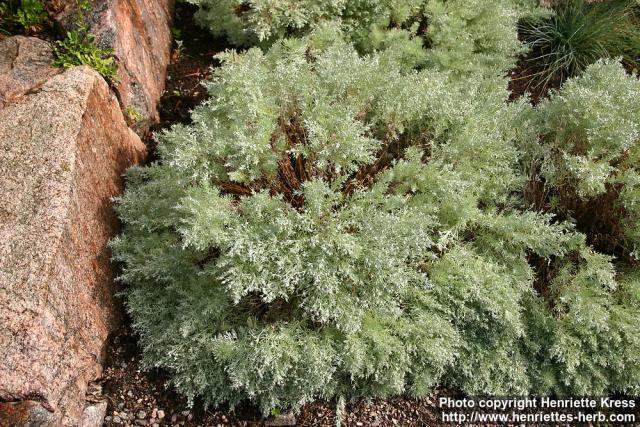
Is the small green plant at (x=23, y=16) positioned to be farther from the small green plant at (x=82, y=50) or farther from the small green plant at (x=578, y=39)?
the small green plant at (x=578, y=39)

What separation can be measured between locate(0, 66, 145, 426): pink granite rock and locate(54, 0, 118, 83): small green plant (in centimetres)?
16

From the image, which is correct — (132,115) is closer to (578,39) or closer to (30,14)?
(30,14)

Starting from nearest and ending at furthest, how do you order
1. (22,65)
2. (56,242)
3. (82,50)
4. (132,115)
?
1. (56,242)
2. (22,65)
3. (82,50)
4. (132,115)

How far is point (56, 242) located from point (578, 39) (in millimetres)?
4517

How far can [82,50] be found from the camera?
3.46 meters

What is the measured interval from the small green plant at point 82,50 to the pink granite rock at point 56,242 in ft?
0.51

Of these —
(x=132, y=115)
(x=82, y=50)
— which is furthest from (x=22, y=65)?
(x=132, y=115)

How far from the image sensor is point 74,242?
2914 millimetres

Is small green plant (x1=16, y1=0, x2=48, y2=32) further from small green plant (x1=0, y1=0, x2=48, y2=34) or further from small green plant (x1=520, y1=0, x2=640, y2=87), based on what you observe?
small green plant (x1=520, y1=0, x2=640, y2=87)

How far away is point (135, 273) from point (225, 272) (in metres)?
0.66

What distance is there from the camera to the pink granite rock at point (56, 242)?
2.53 m

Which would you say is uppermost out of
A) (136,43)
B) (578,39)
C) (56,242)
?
(136,43)

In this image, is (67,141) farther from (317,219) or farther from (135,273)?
(317,219)

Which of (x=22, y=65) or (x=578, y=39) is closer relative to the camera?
(x=22, y=65)
